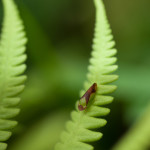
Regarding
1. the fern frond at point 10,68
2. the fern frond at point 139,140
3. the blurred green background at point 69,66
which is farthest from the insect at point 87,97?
the blurred green background at point 69,66

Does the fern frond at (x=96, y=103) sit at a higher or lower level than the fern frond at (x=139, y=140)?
higher

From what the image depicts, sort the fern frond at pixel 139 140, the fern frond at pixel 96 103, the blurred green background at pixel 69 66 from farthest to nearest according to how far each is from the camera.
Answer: the blurred green background at pixel 69 66, the fern frond at pixel 139 140, the fern frond at pixel 96 103

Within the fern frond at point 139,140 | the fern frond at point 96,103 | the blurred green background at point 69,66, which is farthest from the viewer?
the blurred green background at point 69,66

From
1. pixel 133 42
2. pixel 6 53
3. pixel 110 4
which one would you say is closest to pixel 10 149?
pixel 6 53

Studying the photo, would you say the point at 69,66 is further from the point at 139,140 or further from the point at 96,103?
the point at 96,103

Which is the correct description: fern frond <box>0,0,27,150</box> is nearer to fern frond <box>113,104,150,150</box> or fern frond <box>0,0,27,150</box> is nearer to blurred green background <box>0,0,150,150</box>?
fern frond <box>113,104,150,150</box>

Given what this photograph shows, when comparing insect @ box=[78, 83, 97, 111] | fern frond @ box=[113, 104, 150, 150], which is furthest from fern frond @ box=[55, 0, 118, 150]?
fern frond @ box=[113, 104, 150, 150]

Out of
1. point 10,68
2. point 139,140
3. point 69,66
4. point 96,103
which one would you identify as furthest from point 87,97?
point 69,66

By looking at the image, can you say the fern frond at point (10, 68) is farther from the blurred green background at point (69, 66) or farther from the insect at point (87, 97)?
the blurred green background at point (69, 66)
